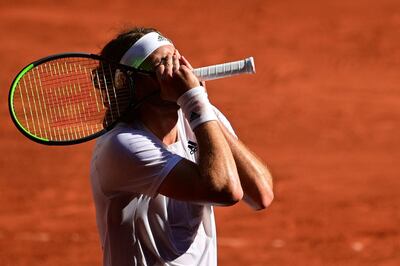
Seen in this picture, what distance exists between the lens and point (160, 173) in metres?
4.04

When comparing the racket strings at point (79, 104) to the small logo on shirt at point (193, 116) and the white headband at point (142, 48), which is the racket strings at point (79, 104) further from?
the small logo on shirt at point (193, 116)

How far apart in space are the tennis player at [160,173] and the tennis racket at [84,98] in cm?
8

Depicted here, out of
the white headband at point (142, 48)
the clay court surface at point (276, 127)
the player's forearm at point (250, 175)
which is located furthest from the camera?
the clay court surface at point (276, 127)

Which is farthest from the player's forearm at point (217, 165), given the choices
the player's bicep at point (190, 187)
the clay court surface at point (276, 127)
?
the clay court surface at point (276, 127)

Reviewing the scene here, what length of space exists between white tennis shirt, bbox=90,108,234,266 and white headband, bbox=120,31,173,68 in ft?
A: 0.99

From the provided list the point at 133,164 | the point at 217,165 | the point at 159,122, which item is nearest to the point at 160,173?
the point at 133,164

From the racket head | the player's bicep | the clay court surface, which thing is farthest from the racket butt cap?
the clay court surface

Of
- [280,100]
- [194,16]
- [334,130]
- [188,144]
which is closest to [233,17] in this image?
[194,16]

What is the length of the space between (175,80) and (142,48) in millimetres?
283

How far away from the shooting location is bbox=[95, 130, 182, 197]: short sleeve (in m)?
4.05

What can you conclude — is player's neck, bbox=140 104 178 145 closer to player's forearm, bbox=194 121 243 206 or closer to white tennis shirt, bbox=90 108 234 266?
white tennis shirt, bbox=90 108 234 266

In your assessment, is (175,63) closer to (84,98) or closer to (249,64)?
(249,64)

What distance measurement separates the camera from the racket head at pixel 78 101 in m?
4.35

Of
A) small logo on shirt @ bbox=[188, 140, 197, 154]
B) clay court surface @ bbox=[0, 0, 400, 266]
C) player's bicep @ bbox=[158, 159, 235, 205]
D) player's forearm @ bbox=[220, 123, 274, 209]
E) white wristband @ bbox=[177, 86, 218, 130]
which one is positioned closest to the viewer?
player's bicep @ bbox=[158, 159, 235, 205]
